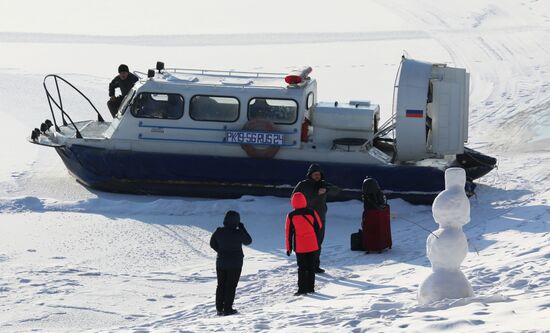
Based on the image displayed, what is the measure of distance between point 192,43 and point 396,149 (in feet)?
47.0

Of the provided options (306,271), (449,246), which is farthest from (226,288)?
(449,246)

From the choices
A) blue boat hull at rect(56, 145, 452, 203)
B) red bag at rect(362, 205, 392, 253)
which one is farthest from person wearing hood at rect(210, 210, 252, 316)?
blue boat hull at rect(56, 145, 452, 203)

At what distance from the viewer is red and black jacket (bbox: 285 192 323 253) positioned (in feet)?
34.7

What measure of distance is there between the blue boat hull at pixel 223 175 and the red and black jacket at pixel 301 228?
3.51 meters

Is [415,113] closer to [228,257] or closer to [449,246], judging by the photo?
[228,257]

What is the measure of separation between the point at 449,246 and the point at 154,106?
6.55 meters

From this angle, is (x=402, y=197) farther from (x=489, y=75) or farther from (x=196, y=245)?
(x=489, y=75)

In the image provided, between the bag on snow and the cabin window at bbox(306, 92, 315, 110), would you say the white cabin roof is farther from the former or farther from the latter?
the bag on snow

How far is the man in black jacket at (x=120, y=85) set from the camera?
15.7 metres

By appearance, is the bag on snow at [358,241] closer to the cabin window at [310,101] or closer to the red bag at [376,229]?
the red bag at [376,229]

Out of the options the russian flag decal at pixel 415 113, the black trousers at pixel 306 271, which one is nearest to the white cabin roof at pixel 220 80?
the russian flag decal at pixel 415 113

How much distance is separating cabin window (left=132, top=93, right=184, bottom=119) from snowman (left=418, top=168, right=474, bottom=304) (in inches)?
244

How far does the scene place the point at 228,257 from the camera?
1014cm

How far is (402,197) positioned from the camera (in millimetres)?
14055
